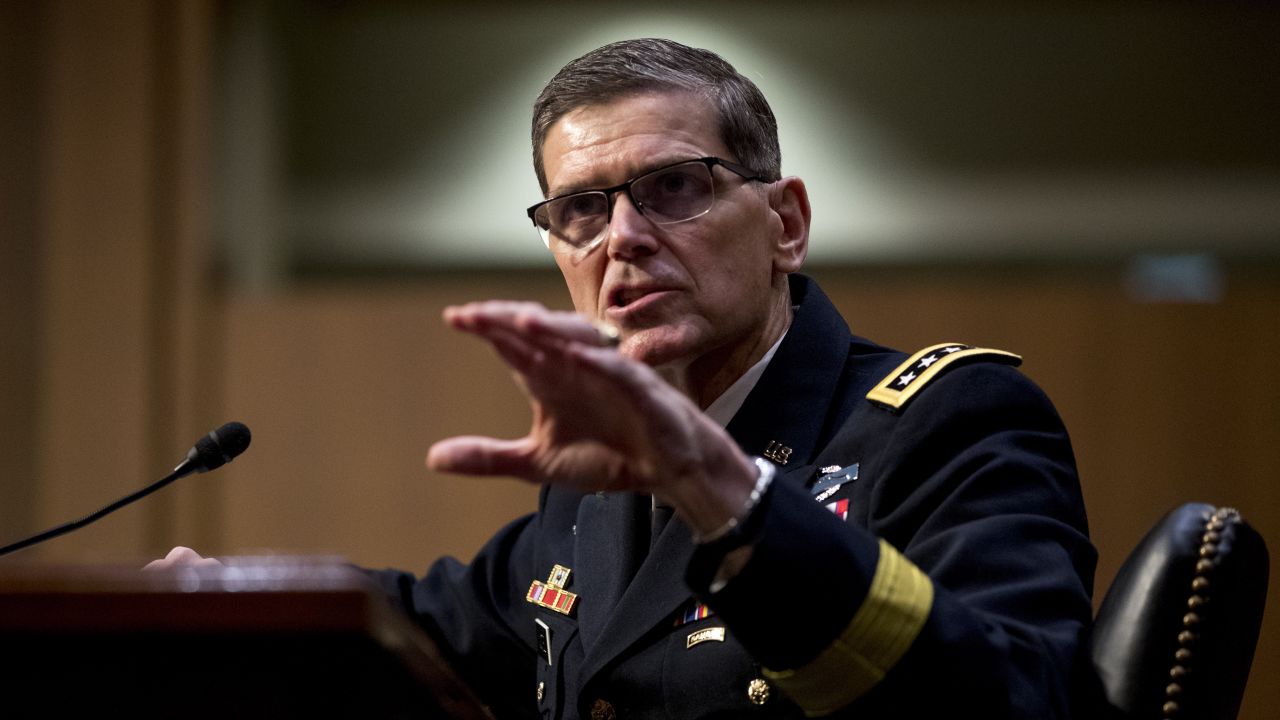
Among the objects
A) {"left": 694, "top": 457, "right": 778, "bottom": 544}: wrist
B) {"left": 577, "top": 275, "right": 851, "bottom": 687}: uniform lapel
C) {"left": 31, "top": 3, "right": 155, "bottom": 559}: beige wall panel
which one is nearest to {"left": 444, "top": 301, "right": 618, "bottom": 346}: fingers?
{"left": 694, "top": 457, "right": 778, "bottom": 544}: wrist

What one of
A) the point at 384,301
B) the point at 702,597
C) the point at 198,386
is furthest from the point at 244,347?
the point at 702,597

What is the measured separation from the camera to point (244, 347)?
3969 mm

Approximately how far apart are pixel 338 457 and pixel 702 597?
9.64ft

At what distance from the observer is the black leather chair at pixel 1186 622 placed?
1231 mm

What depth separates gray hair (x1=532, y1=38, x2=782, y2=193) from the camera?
1832 millimetres

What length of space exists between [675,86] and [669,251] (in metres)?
0.24

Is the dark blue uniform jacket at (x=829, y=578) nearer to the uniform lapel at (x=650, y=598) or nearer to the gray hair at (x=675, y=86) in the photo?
the uniform lapel at (x=650, y=598)

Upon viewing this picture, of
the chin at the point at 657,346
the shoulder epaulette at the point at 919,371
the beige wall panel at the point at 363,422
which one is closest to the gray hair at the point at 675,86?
the chin at the point at 657,346

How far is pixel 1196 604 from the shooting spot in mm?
1257

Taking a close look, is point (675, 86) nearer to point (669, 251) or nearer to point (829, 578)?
point (669, 251)

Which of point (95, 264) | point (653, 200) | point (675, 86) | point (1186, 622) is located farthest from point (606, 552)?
point (95, 264)

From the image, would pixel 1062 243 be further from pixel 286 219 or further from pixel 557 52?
pixel 286 219

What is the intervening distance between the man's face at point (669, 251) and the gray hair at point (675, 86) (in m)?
0.02

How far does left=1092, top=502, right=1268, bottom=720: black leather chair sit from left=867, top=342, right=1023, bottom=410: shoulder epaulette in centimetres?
29
